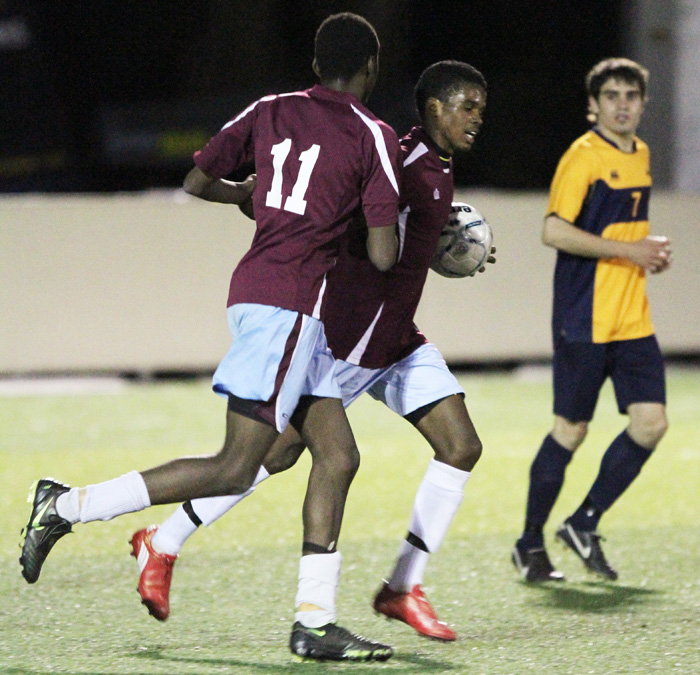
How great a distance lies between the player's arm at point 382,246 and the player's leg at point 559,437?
1541 millimetres

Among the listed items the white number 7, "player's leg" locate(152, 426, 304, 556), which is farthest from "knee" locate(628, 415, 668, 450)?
the white number 7

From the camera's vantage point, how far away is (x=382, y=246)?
389 cm

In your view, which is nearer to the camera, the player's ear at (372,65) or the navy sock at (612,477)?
the player's ear at (372,65)

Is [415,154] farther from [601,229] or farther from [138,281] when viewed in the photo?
[138,281]

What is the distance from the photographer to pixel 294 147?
3.92 meters

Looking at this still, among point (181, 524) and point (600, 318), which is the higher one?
point (600, 318)

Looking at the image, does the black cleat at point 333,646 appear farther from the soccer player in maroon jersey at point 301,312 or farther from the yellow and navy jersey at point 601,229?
the yellow and navy jersey at point 601,229

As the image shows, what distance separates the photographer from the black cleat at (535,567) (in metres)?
5.11

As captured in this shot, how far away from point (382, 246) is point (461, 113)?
72cm

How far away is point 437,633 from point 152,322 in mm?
8339

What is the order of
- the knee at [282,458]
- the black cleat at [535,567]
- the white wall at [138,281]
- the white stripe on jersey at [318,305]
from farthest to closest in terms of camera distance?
the white wall at [138,281] → the black cleat at [535,567] → the knee at [282,458] → the white stripe on jersey at [318,305]

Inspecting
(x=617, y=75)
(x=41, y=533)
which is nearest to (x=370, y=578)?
(x=41, y=533)

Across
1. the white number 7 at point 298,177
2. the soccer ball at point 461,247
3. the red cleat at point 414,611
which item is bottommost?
the red cleat at point 414,611

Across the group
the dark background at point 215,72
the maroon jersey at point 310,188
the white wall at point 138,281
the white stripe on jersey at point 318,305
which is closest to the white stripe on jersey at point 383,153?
the maroon jersey at point 310,188
